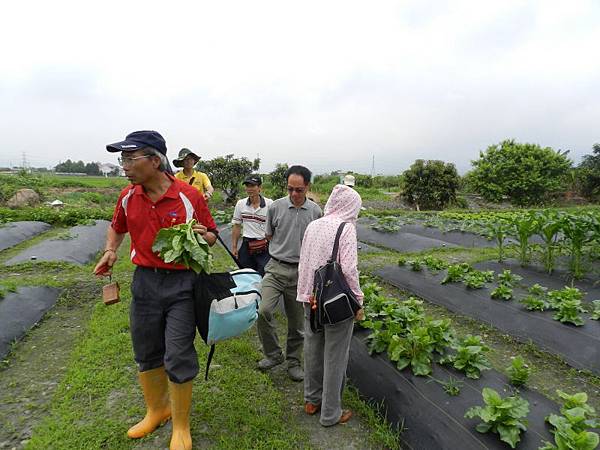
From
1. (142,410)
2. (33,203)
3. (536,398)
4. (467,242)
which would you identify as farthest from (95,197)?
(536,398)

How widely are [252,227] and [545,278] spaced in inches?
210

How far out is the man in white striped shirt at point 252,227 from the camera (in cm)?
471

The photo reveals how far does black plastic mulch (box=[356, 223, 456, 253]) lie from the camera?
10234 mm

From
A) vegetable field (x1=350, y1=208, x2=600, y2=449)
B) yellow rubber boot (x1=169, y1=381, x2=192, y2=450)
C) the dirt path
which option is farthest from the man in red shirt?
vegetable field (x1=350, y1=208, x2=600, y2=449)

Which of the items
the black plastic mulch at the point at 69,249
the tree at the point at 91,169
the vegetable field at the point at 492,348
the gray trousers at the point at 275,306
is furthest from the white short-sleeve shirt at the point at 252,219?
the tree at the point at 91,169

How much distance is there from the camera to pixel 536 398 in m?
2.99

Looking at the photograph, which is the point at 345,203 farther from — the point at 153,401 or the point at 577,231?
the point at 577,231

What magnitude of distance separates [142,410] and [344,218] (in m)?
2.29

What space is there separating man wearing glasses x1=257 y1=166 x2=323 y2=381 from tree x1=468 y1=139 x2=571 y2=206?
22.7 meters

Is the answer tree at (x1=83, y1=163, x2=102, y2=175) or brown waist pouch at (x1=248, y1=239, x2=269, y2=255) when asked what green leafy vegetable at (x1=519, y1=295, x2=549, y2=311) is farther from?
tree at (x1=83, y1=163, x2=102, y2=175)

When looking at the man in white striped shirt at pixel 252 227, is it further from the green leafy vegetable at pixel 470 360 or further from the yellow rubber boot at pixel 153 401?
the green leafy vegetable at pixel 470 360

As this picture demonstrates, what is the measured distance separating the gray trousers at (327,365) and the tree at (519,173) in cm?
2328

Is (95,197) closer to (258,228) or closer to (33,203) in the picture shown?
(33,203)

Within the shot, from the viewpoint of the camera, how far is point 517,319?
16.1 ft
